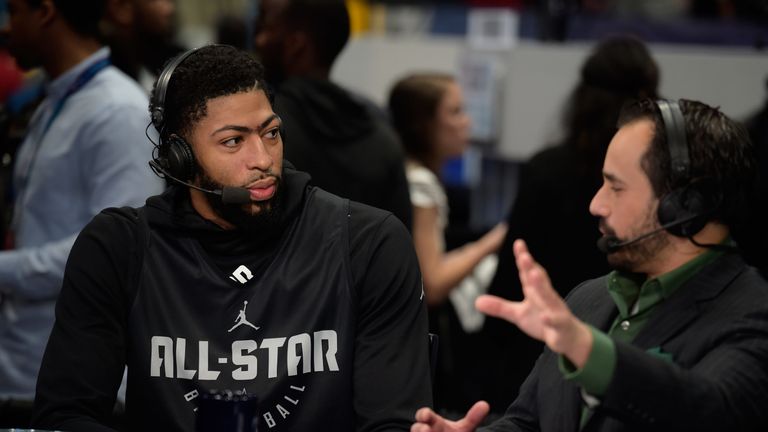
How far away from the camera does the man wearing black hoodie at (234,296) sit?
1.84 meters

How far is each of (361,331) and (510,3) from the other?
405 centimetres

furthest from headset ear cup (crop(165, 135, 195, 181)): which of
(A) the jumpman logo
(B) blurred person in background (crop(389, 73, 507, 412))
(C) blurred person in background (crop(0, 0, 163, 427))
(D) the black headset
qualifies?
(B) blurred person in background (crop(389, 73, 507, 412))

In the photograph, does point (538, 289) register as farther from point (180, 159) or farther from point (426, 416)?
point (180, 159)

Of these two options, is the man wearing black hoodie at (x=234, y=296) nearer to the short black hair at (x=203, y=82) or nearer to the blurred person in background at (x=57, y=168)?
the short black hair at (x=203, y=82)

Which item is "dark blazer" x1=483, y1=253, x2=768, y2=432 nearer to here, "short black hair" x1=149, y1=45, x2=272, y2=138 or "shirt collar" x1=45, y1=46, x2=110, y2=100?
"short black hair" x1=149, y1=45, x2=272, y2=138

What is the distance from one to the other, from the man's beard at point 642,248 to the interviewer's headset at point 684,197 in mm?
22

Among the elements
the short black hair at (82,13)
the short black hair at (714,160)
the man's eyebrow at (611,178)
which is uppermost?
the short black hair at (82,13)

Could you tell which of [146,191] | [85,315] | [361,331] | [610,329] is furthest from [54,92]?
[610,329]

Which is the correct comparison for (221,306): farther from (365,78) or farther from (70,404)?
(365,78)

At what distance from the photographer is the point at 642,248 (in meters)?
1.66

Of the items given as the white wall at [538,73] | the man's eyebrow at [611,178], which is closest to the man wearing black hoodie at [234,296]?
the man's eyebrow at [611,178]

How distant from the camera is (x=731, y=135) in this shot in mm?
1631

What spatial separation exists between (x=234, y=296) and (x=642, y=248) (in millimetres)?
671

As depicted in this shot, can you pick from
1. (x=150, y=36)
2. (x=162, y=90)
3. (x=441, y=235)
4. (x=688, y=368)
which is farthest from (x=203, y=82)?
(x=150, y=36)
